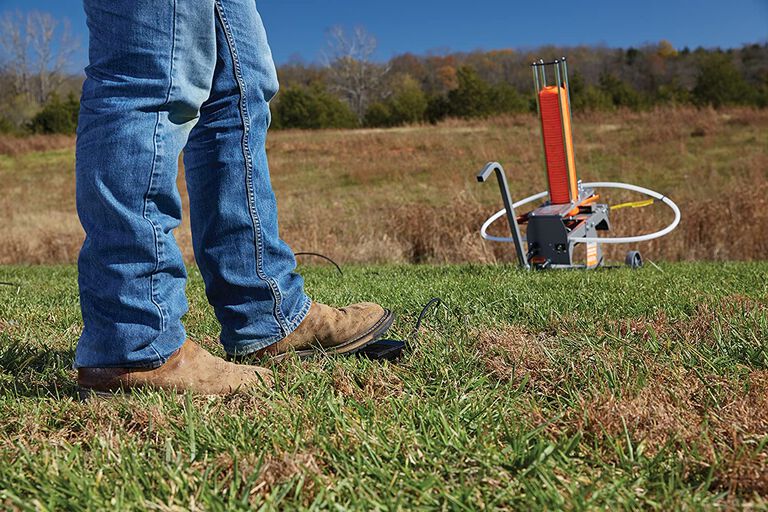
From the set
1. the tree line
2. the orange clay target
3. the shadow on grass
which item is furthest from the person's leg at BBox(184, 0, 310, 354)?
the tree line

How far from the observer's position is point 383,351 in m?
1.77

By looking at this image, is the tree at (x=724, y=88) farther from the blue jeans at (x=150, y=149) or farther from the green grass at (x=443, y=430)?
the blue jeans at (x=150, y=149)

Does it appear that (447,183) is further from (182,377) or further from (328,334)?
(182,377)

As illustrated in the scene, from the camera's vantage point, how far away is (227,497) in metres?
1.07

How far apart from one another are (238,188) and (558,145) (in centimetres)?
384

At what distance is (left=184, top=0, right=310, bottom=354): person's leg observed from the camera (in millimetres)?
1625

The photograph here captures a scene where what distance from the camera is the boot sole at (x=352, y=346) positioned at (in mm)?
1782

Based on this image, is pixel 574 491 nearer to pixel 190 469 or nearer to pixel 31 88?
pixel 190 469

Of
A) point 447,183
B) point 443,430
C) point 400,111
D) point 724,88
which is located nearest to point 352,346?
point 443,430

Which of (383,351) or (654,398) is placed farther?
(383,351)

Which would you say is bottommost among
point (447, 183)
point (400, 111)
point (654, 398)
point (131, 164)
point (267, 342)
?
point (447, 183)

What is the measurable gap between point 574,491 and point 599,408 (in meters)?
0.31

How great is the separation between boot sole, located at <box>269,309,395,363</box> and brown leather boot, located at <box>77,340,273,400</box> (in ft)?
0.64

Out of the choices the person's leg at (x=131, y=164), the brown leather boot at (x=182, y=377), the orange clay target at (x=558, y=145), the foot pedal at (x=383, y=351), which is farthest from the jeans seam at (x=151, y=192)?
the orange clay target at (x=558, y=145)
